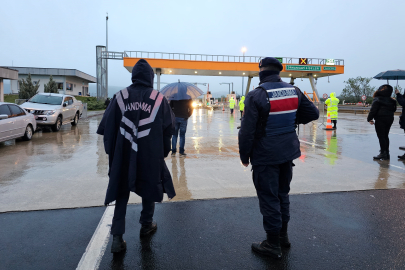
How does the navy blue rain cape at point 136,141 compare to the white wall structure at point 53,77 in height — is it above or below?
below

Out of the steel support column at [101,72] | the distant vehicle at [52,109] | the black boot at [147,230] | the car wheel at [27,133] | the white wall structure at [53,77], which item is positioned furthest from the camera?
the white wall structure at [53,77]

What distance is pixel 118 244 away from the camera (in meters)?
3.04

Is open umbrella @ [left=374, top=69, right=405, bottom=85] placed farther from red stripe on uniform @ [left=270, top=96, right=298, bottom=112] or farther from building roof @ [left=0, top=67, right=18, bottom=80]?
building roof @ [left=0, top=67, right=18, bottom=80]

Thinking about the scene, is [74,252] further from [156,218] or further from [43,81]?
[43,81]

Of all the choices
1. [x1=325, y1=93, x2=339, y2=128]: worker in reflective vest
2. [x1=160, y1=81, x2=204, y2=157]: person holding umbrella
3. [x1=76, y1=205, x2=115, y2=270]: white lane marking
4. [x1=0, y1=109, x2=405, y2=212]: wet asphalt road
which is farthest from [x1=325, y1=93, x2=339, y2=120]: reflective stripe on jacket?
[x1=76, y1=205, x2=115, y2=270]: white lane marking

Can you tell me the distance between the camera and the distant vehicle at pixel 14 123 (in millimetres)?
9305

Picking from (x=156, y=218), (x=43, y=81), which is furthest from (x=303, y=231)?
(x=43, y=81)

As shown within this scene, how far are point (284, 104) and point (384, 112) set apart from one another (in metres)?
5.87

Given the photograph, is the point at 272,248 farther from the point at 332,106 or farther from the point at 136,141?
the point at 332,106

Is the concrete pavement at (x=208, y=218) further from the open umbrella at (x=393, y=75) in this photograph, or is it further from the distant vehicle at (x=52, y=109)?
the distant vehicle at (x=52, y=109)

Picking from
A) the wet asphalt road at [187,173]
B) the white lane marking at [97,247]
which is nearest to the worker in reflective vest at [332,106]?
the wet asphalt road at [187,173]

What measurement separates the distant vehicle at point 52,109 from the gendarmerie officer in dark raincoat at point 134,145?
11.2 metres

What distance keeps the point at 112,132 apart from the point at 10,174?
4.19 meters

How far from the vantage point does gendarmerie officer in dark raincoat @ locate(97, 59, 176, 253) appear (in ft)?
9.96
